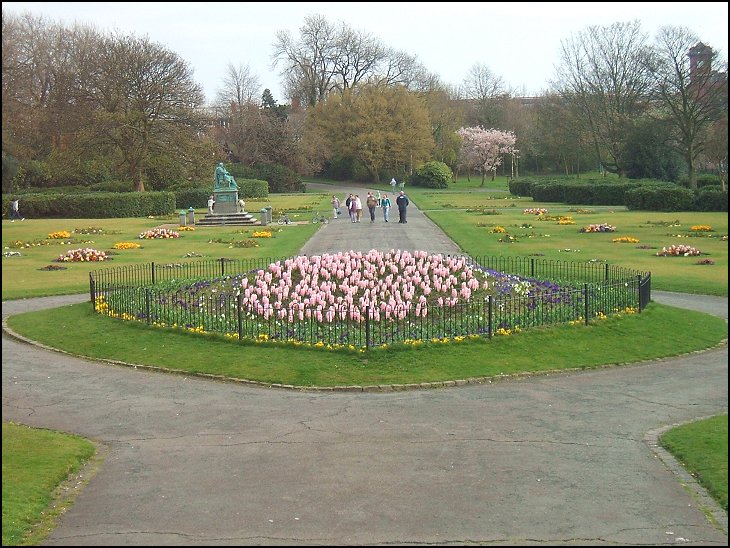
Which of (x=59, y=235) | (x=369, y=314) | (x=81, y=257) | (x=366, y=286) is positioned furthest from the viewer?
(x=59, y=235)

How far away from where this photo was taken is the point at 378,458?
10.3 metres

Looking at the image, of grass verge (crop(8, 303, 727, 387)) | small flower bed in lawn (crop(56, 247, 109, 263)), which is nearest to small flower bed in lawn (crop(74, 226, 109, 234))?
small flower bed in lawn (crop(56, 247, 109, 263))

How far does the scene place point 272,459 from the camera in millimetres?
10328

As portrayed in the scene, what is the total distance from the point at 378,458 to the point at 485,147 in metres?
92.0

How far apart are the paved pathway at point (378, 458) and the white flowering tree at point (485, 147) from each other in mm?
85368

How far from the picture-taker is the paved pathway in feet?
26.4

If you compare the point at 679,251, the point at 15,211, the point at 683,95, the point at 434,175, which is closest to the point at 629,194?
the point at 683,95

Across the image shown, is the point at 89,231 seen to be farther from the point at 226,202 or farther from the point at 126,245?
the point at 226,202

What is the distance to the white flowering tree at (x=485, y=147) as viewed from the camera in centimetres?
9969

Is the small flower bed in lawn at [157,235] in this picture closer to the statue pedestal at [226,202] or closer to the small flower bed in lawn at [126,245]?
the small flower bed in lawn at [126,245]

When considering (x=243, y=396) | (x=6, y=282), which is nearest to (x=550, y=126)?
(x=6, y=282)

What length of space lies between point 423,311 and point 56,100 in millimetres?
53785

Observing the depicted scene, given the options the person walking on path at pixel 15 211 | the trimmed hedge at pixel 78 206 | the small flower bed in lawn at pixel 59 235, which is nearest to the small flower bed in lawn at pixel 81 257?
the small flower bed in lawn at pixel 59 235

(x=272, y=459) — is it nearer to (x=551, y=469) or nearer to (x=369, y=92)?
(x=551, y=469)
